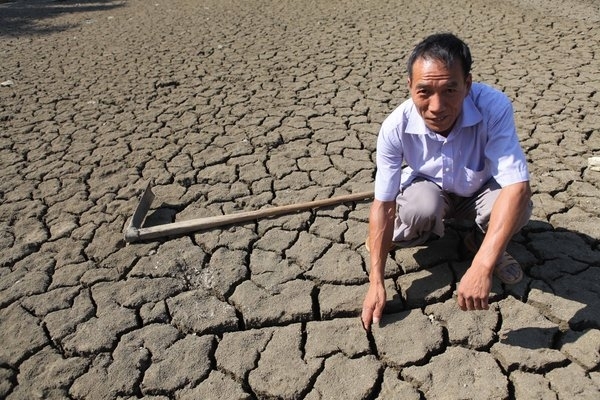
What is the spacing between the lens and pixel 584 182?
2.96m

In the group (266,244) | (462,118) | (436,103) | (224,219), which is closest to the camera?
(436,103)

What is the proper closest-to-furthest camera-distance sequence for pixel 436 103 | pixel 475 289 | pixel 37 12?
1. pixel 475 289
2. pixel 436 103
3. pixel 37 12

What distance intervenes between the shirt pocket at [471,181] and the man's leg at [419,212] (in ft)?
0.31

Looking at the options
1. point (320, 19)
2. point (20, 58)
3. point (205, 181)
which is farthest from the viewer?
point (320, 19)

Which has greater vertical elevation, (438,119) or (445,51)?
(445,51)

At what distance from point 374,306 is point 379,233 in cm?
30

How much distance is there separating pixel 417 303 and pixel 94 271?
5.22 ft

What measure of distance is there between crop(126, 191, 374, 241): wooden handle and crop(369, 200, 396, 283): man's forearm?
29.4 inches

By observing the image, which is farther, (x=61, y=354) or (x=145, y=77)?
(x=145, y=77)

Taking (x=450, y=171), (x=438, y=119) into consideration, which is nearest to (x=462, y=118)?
(x=438, y=119)

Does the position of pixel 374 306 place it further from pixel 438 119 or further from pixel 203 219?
pixel 203 219

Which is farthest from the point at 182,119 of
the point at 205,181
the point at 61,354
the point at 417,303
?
the point at 417,303

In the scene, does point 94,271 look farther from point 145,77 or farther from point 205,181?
point 145,77

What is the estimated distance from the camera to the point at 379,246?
215cm
